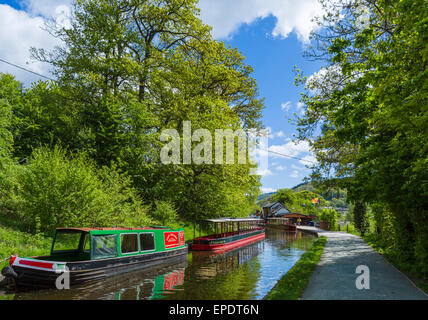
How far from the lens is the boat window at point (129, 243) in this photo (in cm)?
1372

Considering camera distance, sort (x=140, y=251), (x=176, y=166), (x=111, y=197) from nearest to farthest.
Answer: (x=140, y=251), (x=111, y=197), (x=176, y=166)

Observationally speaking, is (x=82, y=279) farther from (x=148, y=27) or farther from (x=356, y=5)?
(x=148, y=27)

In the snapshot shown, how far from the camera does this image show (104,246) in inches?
494

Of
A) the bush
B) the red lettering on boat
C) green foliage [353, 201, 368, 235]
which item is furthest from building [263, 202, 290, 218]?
the bush

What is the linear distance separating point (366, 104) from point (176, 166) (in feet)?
56.6

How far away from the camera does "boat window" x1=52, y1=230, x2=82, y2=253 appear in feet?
41.2

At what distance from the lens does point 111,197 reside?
17.4 metres

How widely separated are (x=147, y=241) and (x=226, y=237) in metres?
9.99

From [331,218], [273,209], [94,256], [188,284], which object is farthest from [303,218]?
[94,256]

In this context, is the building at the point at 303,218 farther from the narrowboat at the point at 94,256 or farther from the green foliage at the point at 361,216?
the narrowboat at the point at 94,256

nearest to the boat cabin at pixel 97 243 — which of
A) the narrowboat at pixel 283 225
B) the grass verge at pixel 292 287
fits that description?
the grass verge at pixel 292 287

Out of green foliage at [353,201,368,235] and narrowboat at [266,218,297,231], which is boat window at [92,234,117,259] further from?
narrowboat at [266,218,297,231]

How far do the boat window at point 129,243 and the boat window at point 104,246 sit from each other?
647mm
